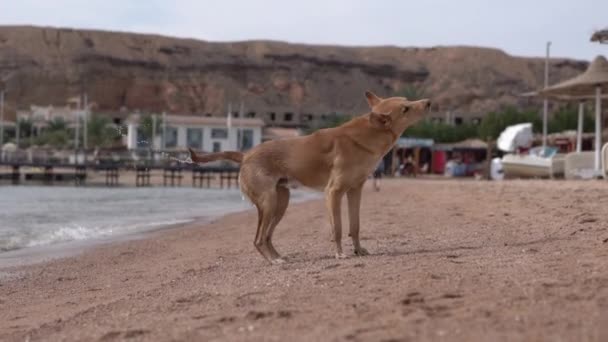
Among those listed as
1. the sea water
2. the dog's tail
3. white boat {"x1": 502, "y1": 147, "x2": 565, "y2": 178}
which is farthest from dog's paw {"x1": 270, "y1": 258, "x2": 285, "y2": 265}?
white boat {"x1": 502, "y1": 147, "x2": 565, "y2": 178}

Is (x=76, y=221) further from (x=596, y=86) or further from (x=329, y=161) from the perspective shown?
(x=596, y=86)

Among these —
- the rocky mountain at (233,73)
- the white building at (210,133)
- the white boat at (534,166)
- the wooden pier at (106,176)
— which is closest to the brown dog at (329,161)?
the white boat at (534,166)

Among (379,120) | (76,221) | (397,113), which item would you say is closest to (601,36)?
(397,113)

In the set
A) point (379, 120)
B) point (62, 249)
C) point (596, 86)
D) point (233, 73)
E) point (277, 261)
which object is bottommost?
point (62, 249)

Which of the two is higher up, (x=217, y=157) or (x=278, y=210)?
(x=217, y=157)

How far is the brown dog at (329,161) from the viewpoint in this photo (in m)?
8.32

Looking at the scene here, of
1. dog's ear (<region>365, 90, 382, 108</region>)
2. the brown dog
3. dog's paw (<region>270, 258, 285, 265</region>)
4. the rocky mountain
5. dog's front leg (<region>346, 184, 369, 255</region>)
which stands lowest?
dog's paw (<region>270, 258, 285, 265</region>)

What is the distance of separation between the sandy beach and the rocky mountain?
5007 inches

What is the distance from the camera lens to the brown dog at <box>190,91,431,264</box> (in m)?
8.32

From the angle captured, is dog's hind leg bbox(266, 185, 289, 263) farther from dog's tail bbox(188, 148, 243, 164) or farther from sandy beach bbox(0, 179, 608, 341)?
dog's tail bbox(188, 148, 243, 164)

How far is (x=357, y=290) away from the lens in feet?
18.9

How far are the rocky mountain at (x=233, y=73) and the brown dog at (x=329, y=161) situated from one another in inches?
5079

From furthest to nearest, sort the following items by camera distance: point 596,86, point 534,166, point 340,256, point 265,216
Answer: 1. point 534,166
2. point 596,86
3. point 265,216
4. point 340,256

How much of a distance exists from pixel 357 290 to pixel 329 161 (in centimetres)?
281
